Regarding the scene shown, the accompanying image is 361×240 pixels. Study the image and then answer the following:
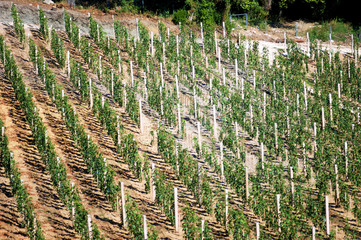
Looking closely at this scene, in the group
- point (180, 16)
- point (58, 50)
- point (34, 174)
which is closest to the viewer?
point (34, 174)

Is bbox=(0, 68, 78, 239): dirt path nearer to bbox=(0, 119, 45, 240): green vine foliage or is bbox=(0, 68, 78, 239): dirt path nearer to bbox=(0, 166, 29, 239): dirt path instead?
bbox=(0, 119, 45, 240): green vine foliage

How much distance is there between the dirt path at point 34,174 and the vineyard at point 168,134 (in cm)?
5

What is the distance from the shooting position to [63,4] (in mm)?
32094

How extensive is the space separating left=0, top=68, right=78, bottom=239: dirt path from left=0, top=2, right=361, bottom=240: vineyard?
5 centimetres

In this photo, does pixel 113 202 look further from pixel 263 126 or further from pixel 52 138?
pixel 263 126

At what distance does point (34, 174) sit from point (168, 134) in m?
5.08

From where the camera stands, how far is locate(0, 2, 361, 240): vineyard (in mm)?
15125

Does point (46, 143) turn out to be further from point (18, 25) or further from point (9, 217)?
point (18, 25)

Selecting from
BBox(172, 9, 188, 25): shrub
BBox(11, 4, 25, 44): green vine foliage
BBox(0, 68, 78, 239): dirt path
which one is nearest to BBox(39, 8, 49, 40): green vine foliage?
BBox(11, 4, 25, 44): green vine foliage

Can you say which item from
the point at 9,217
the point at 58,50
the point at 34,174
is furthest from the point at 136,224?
the point at 58,50

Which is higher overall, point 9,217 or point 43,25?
point 43,25

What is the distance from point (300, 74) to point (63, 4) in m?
13.3

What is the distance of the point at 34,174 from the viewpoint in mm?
15883

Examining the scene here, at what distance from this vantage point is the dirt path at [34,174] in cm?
1402
